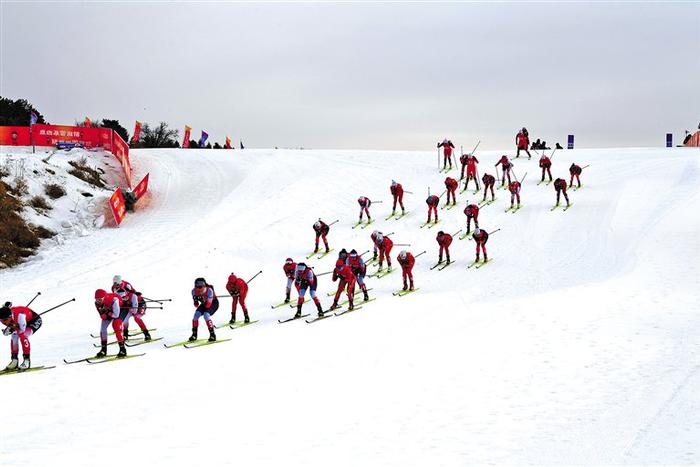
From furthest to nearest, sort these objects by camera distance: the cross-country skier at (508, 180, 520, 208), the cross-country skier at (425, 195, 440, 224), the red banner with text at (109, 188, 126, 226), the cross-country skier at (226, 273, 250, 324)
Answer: the red banner with text at (109, 188, 126, 226), the cross-country skier at (508, 180, 520, 208), the cross-country skier at (425, 195, 440, 224), the cross-country skier at (226, 273, 250, 324)

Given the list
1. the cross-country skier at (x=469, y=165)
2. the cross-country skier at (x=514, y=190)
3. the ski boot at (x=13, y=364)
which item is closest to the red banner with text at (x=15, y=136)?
the cross-country skier at (x=469, y=165)

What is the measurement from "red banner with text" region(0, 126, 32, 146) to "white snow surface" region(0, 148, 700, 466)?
36.3 feet

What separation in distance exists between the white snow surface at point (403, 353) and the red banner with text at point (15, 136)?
11.1m

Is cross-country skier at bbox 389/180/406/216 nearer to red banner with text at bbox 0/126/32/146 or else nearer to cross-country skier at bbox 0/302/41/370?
cross-country skier at bbox 0/302/41/370

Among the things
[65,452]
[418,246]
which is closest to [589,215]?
[418,246]

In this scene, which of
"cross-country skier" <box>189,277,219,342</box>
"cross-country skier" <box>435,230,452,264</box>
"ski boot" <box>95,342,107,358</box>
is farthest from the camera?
"cross-country skier" <box>435,230,452,264</box>

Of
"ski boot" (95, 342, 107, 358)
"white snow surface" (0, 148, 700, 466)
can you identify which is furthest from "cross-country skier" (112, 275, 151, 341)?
"ski boot" (95, 342, 107, 358)

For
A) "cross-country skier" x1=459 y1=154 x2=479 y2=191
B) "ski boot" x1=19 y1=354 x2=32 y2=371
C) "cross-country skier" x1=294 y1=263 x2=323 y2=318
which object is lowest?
"ski boot" x1=19 y1=354 x2=32 y2=371

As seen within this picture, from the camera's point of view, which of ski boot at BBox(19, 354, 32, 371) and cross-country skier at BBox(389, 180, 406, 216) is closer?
ski boot at BBox(19, 354, 32, 371)

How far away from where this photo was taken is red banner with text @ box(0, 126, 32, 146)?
3925cm

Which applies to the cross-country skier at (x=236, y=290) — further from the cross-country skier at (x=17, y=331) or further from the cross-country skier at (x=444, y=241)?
the cross-country skier at (x=444, y=241)

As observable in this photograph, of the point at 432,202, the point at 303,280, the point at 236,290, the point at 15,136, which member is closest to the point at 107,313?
the point at 236,290

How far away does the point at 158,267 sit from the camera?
86.5ft

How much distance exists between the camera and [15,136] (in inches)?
1550
